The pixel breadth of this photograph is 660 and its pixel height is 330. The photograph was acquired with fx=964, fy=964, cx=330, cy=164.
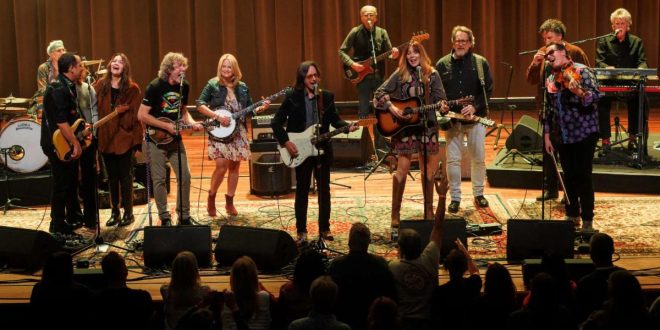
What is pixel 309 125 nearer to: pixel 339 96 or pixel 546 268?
pixel 546 268

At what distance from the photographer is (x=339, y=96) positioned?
17.5m

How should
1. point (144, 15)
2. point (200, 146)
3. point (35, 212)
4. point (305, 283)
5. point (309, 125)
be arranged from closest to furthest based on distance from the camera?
point (305, 283), point (309, 125), point (35, 212), point (200, 146), point (144, 15)

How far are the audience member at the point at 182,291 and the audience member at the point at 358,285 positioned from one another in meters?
0.87

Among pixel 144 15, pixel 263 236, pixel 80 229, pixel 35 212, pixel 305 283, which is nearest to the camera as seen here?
pixel 305 283

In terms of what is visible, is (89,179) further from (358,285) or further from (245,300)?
(358,285)

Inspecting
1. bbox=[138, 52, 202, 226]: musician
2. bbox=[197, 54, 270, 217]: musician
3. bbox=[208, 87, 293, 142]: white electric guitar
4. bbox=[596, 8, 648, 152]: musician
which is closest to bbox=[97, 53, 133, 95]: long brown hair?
bbox=[138, 52, 202, 226]: musician

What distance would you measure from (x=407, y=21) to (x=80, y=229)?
30.3 feet

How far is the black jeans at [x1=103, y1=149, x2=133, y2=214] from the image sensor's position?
9.61m

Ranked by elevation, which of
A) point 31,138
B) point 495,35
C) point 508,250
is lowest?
point 508,250

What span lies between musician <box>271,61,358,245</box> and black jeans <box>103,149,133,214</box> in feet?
5.65

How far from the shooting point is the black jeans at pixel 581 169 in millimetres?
8648

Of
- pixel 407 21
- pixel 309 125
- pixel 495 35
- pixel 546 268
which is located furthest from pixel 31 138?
pixel 495 35

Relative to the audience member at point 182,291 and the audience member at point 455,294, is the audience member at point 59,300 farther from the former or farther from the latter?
the audience member at point 455,294

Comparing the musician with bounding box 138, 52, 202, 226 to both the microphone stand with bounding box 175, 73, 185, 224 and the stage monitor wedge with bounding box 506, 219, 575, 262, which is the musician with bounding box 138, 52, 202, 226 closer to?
the microphone stand with bounding box 175, 73, 185, 224
